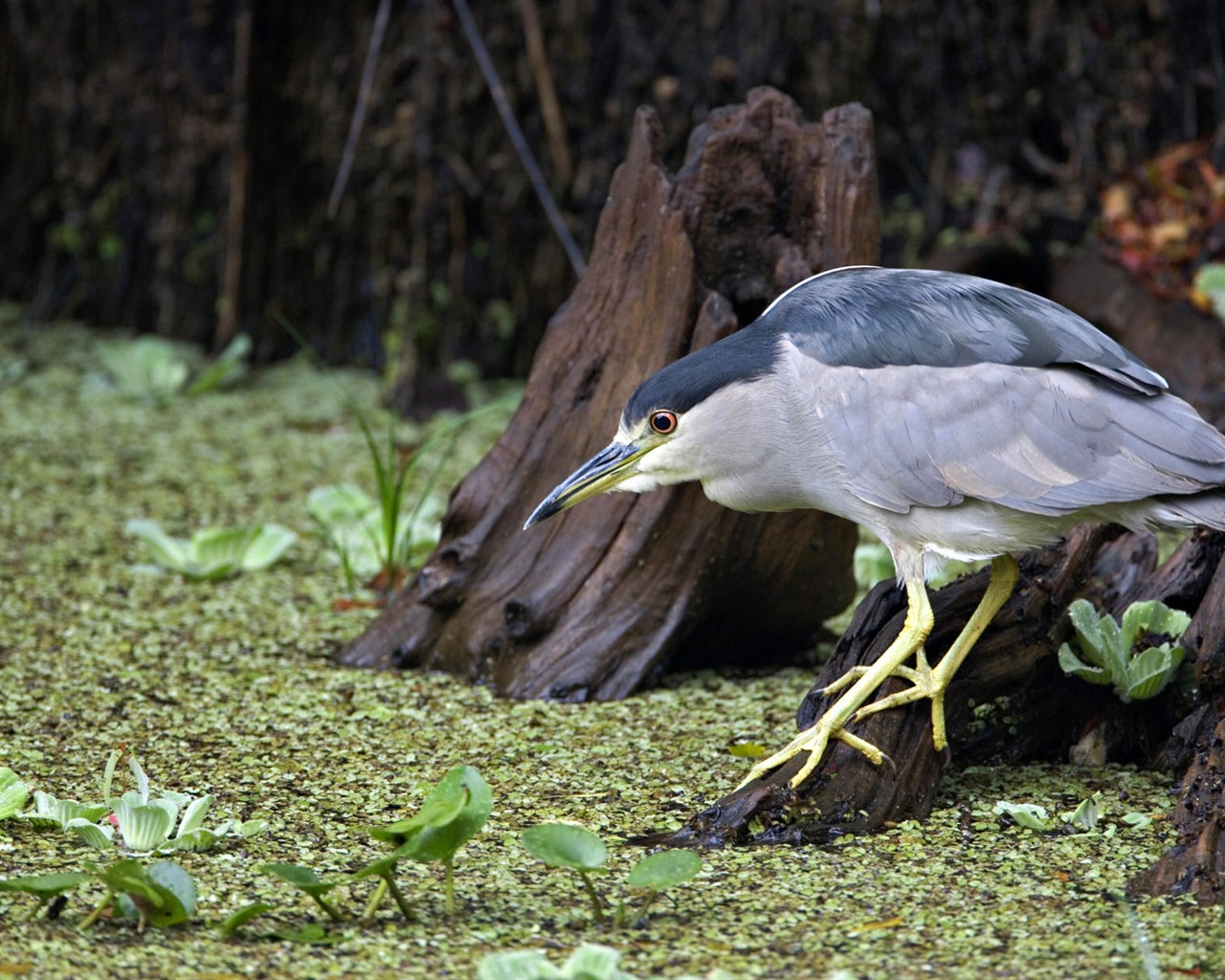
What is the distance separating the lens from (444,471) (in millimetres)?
4879

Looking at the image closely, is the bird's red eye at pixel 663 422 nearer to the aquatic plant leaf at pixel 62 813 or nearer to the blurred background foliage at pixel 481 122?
the aquatic plant leaf at pixel 62 813

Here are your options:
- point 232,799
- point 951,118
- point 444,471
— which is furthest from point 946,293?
point 951,118

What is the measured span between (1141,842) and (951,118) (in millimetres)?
3641

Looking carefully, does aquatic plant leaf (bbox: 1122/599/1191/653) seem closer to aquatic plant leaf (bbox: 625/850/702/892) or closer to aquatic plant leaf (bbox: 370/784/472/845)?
aquatic plant leaf (bbox: 625/850/702/892)

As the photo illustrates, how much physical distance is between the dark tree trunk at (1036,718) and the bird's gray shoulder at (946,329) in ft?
1.41

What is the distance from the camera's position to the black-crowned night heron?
7.93 ft

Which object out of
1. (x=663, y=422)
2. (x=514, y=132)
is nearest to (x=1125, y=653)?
(x=663, y=422)

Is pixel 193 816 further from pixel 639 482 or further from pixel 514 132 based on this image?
Answer: pixel 514 132

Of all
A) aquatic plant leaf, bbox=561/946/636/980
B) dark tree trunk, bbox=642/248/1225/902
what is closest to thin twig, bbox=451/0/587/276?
dark tree trunk, bbox=642/248/1225/902

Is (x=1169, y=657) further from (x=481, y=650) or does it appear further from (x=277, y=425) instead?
(x=277, y=425)

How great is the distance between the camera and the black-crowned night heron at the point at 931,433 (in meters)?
2.42

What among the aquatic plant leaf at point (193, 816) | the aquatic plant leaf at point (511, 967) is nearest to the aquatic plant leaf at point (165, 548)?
the aquatic plant leaf at point (193, 816)

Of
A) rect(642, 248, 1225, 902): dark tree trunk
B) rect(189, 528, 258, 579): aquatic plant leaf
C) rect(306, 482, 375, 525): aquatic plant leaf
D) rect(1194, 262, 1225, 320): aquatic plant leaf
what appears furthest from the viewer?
rect(1194, 262, 1225, 320): aquatic plant leaf

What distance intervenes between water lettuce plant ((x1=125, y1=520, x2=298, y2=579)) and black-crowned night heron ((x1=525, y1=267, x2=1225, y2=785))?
61.1 inches
